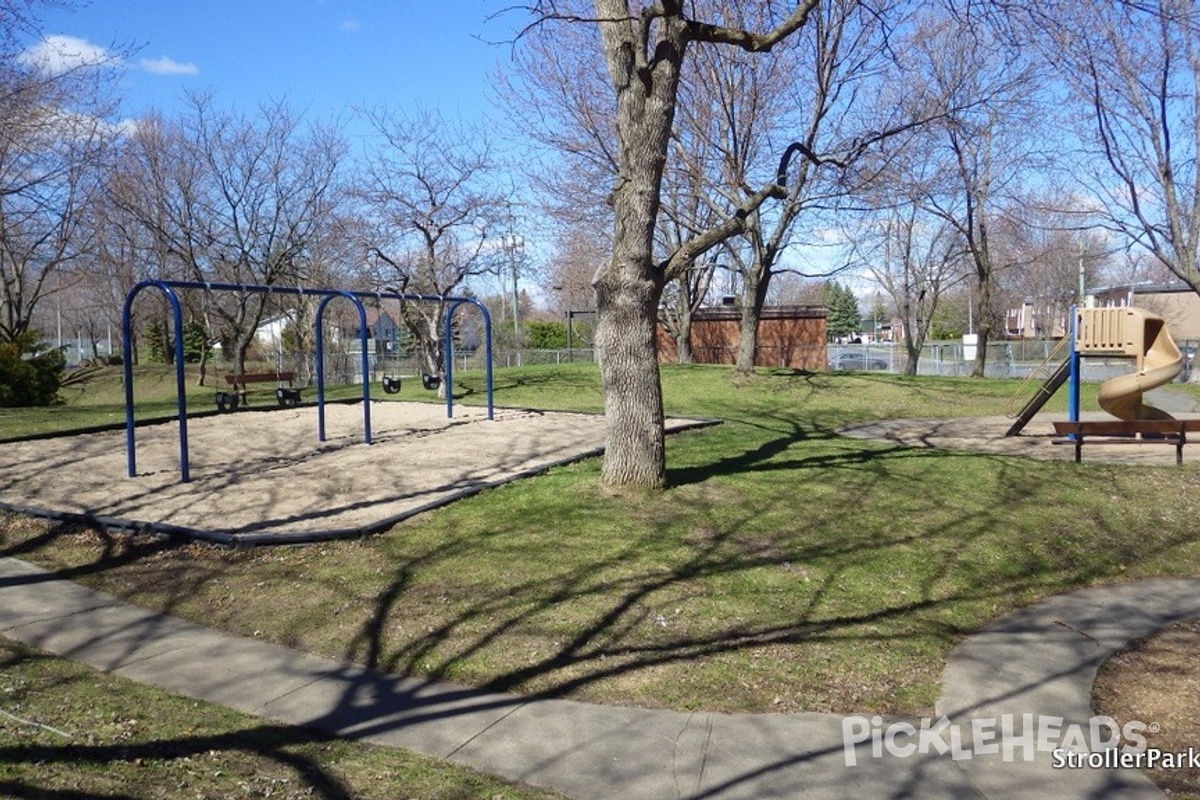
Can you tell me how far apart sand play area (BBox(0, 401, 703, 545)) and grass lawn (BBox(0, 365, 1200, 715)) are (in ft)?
1.37

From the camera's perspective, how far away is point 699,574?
700cm

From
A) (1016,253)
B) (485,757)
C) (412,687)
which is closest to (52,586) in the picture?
(412,687)

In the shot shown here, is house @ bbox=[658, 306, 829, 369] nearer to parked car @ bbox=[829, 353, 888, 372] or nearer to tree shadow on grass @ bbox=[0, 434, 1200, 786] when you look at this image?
parked car @ bbox=[829, 353, 888, 372]

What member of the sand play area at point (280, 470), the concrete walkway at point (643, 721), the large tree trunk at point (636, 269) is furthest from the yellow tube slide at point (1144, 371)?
the large tree trunk at point (636, 269)

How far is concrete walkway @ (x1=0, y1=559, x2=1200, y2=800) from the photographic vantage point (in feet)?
14.0

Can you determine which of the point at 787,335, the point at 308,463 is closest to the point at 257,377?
the point at 308,463

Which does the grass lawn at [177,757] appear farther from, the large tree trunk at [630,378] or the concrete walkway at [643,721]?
the large tree trunk at [630,378]

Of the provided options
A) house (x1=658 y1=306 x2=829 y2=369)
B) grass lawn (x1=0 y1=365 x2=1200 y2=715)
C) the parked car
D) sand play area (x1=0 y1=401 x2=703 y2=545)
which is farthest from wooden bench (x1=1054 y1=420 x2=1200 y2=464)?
the parked car

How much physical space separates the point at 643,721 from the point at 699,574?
2202mm

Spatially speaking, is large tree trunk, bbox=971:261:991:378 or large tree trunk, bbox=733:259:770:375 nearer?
large tree trunk, bbox=733:259:770:375

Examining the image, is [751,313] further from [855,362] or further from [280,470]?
[855,362]

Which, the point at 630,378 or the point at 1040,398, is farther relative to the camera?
the point at 1040,398

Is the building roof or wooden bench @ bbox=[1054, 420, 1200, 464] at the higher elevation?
the building roof

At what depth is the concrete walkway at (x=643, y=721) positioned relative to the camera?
4277 mm
